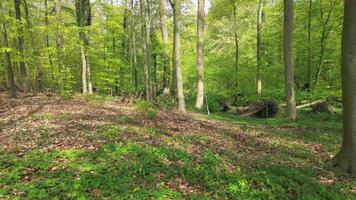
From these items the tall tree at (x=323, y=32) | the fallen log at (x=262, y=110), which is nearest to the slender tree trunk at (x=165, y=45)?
the fallen log at (x=262, y=110)

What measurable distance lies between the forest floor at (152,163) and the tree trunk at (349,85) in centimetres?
53

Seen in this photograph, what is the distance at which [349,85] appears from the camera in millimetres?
6316

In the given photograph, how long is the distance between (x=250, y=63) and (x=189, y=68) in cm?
544

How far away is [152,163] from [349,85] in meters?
4.54

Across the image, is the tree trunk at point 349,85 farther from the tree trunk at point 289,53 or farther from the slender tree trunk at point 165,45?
the slender tree trunk at point 165,45

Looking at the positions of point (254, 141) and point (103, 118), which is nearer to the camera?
point (254, 141)

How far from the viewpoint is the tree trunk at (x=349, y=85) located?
6180 millimetres

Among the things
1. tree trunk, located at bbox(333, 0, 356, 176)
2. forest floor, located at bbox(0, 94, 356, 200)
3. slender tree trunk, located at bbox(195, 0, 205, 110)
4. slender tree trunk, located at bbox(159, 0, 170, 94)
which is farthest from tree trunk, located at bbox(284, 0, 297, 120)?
slender tree trunk, located at bbox(159, 0, 170, 94)

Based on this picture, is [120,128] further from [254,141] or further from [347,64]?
[347,64]

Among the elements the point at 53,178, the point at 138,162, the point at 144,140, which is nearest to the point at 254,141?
the point at 144,140

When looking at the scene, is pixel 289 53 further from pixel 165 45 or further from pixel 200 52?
pixel 165 45

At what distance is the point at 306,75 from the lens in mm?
21609

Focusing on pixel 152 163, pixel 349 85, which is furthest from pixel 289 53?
pixel 152 163

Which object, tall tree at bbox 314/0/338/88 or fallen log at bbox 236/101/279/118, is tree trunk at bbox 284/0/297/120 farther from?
tall tree at bbox 314/0/338/88
